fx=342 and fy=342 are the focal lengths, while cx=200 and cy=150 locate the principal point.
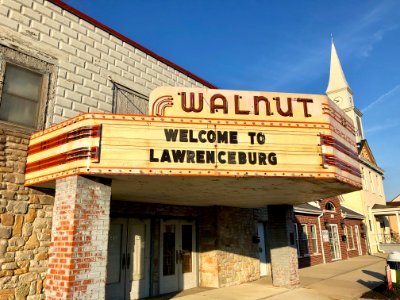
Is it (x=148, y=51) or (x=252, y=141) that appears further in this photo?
(x=148, y=51)

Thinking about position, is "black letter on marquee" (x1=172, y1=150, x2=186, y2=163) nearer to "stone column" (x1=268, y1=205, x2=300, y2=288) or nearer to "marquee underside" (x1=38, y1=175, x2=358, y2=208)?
"marquee underside" (x1=38, y1=175, x2=358, y2=208)

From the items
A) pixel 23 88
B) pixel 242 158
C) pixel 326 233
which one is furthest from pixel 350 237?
pixel 23 88

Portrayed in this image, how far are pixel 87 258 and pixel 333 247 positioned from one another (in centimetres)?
2055

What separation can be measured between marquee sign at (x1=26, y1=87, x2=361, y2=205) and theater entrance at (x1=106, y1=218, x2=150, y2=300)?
3450 mm

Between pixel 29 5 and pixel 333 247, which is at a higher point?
pixel 29 5

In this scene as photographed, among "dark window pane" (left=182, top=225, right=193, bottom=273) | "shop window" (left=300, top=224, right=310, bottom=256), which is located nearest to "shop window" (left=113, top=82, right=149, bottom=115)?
"dark window pane" (left=182, top=225, right=193, bottom=273)

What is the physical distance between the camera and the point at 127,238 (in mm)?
10055

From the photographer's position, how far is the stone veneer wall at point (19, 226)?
6.77 metres

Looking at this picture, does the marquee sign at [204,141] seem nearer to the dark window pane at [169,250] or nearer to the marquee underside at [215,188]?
the marquee underside at [215,188]

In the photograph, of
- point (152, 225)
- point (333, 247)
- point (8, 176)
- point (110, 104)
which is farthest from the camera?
point (333, 247)

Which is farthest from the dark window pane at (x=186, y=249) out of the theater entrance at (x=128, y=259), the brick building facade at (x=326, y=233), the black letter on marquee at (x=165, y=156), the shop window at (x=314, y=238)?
the shop window at (x=314, y=238)

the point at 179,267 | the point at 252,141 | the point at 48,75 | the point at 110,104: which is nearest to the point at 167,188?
the point at 252,141

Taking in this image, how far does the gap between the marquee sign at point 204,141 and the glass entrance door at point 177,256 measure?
522 cm

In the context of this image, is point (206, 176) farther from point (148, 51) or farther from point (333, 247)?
point (333, 247)
